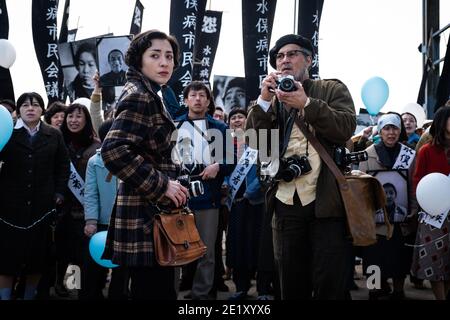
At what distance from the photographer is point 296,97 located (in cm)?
299

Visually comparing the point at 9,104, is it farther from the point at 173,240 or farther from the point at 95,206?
the point at 173,240

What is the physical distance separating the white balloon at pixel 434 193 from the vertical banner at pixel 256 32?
4327mm

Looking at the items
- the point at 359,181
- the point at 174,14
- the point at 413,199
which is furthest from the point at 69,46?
the point at 359,181

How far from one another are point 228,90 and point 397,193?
5.66 m

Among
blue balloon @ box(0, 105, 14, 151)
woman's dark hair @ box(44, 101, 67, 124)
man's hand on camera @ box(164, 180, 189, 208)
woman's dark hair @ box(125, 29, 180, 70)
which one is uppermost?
woman's dark hair @ box(125, 29, 180, 70)

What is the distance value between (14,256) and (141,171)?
3020 millimetres

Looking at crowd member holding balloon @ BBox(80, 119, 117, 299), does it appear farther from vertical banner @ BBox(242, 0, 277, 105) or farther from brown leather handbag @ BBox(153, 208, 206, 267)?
vertical banner @ BBox(242, 0, 277, 105)

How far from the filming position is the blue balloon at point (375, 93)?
8.27 m

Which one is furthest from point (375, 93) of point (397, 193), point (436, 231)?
point (436, 231)

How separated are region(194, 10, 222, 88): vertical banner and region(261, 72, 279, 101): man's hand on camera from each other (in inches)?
325

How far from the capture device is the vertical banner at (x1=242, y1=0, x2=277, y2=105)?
8.71 metres

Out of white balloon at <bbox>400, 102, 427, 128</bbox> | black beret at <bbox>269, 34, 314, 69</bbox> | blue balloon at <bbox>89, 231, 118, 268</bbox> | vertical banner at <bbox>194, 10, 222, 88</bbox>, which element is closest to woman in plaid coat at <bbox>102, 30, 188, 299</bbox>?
black beret at <bbox>269, 34, 314, 69</bbox>

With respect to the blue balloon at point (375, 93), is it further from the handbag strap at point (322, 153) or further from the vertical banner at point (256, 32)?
the handbag strap at point (322, 153)

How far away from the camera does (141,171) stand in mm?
2512
